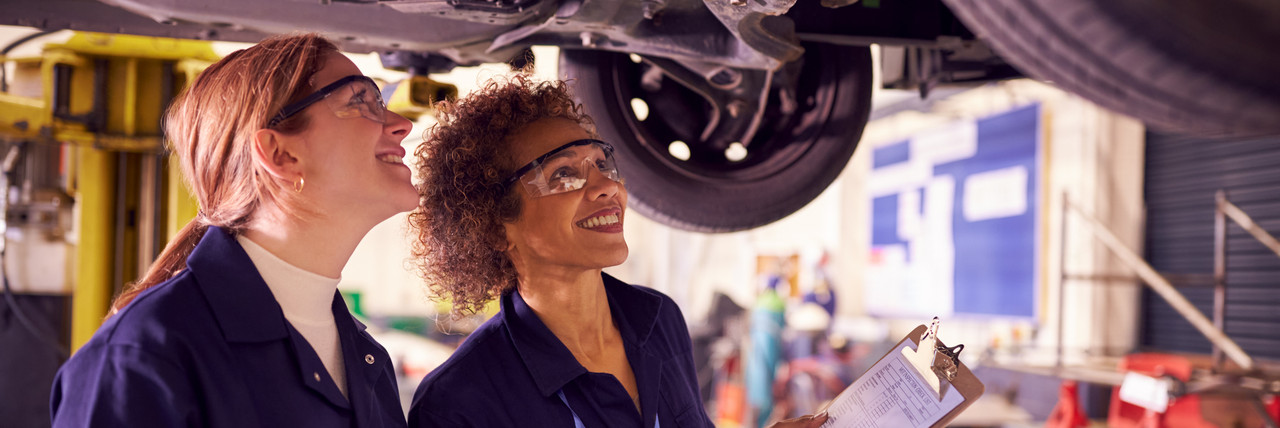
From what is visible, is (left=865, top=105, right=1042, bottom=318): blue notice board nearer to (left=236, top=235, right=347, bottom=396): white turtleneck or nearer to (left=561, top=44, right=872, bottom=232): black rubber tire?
(left=561, top=44, right=872, bottom=232): black rubber tire

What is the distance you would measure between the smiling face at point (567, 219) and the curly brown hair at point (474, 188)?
25 millimetres

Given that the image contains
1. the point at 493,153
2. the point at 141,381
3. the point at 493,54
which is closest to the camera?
the point at 141,381

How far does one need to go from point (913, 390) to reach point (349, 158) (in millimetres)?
883

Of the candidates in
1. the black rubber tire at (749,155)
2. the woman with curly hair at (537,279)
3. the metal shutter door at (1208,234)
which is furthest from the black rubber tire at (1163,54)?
the metal shutter door at (1208,234)

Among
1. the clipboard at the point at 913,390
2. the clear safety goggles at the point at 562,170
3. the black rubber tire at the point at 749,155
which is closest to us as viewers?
the clipboard at the point at 913,390

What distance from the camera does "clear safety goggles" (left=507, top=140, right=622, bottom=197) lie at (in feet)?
4.94

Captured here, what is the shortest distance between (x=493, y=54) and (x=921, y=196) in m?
8.71

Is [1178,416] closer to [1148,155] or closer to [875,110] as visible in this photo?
[1148,155]

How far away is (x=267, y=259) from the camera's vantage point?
114 cm

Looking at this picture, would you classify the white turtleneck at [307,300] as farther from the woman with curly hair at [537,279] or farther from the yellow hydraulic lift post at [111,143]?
the yellow hydraulic lift post at [111,143]

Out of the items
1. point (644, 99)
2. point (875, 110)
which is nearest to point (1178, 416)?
point (644, 99)

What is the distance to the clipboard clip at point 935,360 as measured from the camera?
→ 129 centimetres

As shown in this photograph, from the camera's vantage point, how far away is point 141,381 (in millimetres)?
896

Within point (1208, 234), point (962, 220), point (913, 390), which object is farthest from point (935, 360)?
point (962, 220)
